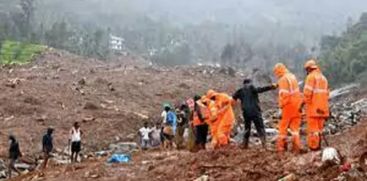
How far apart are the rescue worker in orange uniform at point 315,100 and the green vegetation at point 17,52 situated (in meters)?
44.1

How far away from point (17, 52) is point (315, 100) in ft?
174

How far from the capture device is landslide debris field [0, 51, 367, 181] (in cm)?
1210

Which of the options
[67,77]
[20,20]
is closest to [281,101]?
[67,77]

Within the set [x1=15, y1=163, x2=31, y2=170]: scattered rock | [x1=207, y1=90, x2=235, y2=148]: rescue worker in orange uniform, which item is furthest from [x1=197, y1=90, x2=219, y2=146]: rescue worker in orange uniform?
[x1=15, y1=163, x2=31, y2=170]: scattered rock

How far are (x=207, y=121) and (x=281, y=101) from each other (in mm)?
2453

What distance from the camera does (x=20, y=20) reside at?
273ft

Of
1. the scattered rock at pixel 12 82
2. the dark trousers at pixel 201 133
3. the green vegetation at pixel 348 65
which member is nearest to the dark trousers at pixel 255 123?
the dark trousers at pixel 201 133

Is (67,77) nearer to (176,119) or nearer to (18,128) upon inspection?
(18,128)

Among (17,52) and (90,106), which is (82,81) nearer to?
(90,106)

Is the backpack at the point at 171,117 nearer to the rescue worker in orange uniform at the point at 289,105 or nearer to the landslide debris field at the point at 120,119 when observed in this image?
the landslide debris field at the point at 120,119

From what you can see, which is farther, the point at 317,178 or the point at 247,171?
the point at 247,171

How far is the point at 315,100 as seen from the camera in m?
12.6

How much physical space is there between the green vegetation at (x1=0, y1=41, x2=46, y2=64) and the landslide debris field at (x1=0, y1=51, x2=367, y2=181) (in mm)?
1804

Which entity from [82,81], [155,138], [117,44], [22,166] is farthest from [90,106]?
[117,44]
